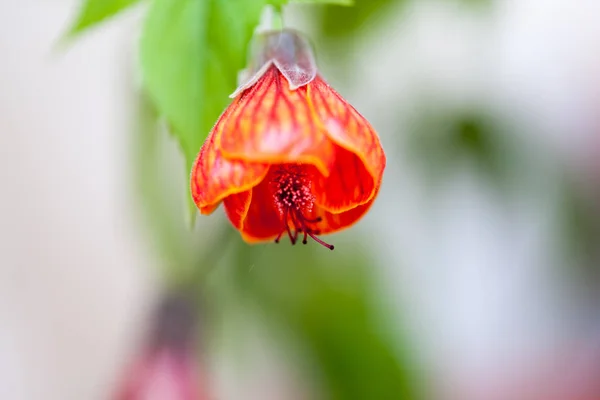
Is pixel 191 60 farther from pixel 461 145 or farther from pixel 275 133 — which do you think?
pixel 461 145

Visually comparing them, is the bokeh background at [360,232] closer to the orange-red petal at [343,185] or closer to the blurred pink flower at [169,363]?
the blurred pink flower at [169,363]

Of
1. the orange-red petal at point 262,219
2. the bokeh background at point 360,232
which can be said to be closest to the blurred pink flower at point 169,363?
the bokeh background at point 360,232

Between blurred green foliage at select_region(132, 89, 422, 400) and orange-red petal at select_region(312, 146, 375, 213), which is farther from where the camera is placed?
blurred green foliage at select_region(132, 89, 422, 400)

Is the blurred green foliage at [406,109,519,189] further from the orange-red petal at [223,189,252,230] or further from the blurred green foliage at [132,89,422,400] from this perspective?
the orange-red petal at [223,189,252,230]

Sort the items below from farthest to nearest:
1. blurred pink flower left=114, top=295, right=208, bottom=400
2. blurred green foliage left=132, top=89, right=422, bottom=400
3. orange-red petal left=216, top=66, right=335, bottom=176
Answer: blurred green foliage left=132, top=89, right=422, bottom=400 < blurred pink flower left=114, top=295, right=208, bottom=400 < orange-red petal left=216, top=66, right=335, bottom=176

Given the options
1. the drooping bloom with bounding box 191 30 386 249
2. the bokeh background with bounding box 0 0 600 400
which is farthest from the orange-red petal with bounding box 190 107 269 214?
the bokeh background with bounding box 0 0 600 400

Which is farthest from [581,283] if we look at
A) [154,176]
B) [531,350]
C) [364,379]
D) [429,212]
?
[154,176]

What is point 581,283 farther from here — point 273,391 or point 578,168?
point 273,391
